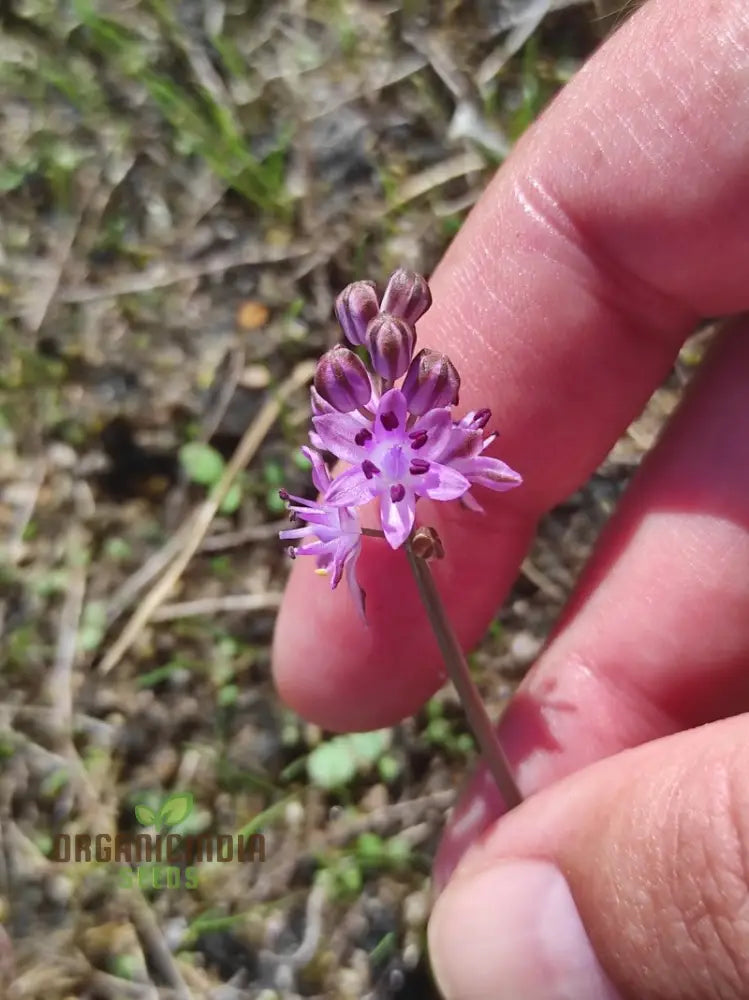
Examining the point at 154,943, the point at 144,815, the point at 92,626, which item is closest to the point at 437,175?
the point at 92,626

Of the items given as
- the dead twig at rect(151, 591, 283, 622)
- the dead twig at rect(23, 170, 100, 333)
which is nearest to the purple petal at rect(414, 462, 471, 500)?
the dead twig at rect(151, 591, 283, 622)

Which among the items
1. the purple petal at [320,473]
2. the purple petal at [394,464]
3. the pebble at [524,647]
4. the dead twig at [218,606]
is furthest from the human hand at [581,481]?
the purple petal at [394,464]

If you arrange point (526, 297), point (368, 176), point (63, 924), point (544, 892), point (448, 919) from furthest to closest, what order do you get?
point (368, 176) → point (63, 924) → point (526, 297) → point (448, 919) → point (544, 892)

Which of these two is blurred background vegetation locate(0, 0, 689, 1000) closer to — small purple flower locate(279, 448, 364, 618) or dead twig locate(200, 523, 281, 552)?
dead twig locate(200, 523, 281, 552)

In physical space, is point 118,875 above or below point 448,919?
below

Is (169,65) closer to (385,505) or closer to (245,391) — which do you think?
(245,391)

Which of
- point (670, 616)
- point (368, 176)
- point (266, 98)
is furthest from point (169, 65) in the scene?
point (670, 616)
